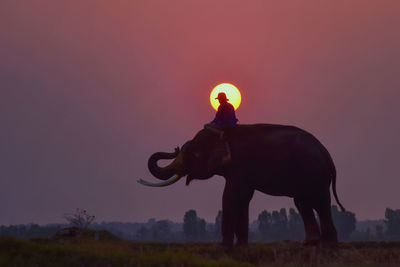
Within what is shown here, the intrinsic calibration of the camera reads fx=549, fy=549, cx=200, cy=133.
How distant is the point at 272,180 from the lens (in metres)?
15.8

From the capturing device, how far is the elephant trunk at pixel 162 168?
17.4 metres

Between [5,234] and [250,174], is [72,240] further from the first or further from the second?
[250,174]

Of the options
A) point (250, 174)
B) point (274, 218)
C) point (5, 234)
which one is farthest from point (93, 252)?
point (274, 218)

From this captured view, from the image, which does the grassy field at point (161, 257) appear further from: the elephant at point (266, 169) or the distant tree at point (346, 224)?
the distant tree at point (346, 224)

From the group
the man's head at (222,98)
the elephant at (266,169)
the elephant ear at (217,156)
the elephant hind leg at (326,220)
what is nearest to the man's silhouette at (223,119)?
the man's head at (222,98)

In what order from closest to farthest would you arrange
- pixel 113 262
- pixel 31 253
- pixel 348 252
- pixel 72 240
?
pixel 113 262 < pixel 31 253 < pixel 348 252 < pixel 72 240

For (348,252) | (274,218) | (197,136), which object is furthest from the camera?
(274,218)

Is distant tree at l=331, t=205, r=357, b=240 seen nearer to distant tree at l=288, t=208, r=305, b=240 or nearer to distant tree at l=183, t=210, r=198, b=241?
distant tree at l=288, t=208, r=305, b=240

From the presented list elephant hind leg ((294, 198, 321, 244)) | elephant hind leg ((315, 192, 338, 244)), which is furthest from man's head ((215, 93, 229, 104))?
elephant hind leg ((315, 192, 338, 244))

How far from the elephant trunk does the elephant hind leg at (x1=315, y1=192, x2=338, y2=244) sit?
460 centimetres

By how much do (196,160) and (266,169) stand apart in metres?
2.21

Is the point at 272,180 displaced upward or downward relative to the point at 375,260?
upward

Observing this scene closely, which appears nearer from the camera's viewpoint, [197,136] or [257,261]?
[257,261]

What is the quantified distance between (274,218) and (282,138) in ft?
514
